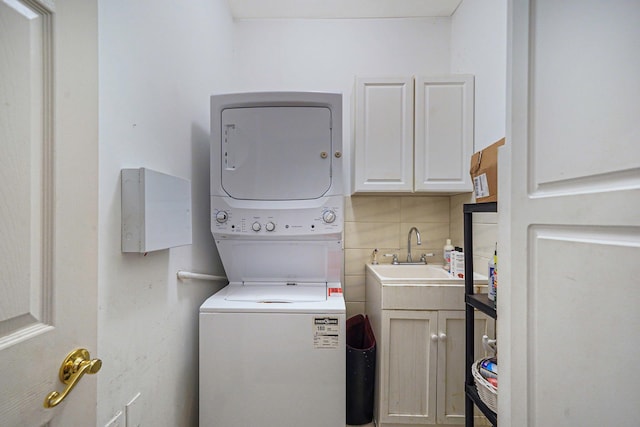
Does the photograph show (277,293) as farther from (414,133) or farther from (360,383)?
(414,133)

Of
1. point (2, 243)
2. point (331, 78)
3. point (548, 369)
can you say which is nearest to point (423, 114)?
point (331, 78)

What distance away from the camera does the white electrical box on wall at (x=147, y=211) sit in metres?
1.00

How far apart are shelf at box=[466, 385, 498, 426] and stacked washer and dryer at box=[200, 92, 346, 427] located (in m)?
0.57

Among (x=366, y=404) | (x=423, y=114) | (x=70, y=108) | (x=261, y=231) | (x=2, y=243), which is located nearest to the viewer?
(x=2, y=243)

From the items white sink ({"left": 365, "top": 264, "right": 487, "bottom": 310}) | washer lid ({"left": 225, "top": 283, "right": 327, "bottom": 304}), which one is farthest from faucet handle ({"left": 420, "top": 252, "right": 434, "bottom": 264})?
washer lid ({"left": 225, "top": 283, "right": 327, "bottom": 304})

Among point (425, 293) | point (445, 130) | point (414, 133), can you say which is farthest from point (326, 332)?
point (445, 130)

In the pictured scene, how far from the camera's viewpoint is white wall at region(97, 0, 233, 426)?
0.93 meters

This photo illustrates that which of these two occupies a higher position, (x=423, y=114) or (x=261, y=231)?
(x=423, y=114)

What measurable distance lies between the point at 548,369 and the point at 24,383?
106cm

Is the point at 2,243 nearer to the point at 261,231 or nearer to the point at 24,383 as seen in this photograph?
the point at 24,383

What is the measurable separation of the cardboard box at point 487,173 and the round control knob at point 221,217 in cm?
130

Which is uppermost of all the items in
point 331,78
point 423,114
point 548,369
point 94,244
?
point 331,78

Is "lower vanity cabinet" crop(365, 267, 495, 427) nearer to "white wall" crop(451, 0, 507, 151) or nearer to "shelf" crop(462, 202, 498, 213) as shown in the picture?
"shelf" crop(462, 202, 498, 213)

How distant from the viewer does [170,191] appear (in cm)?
118
